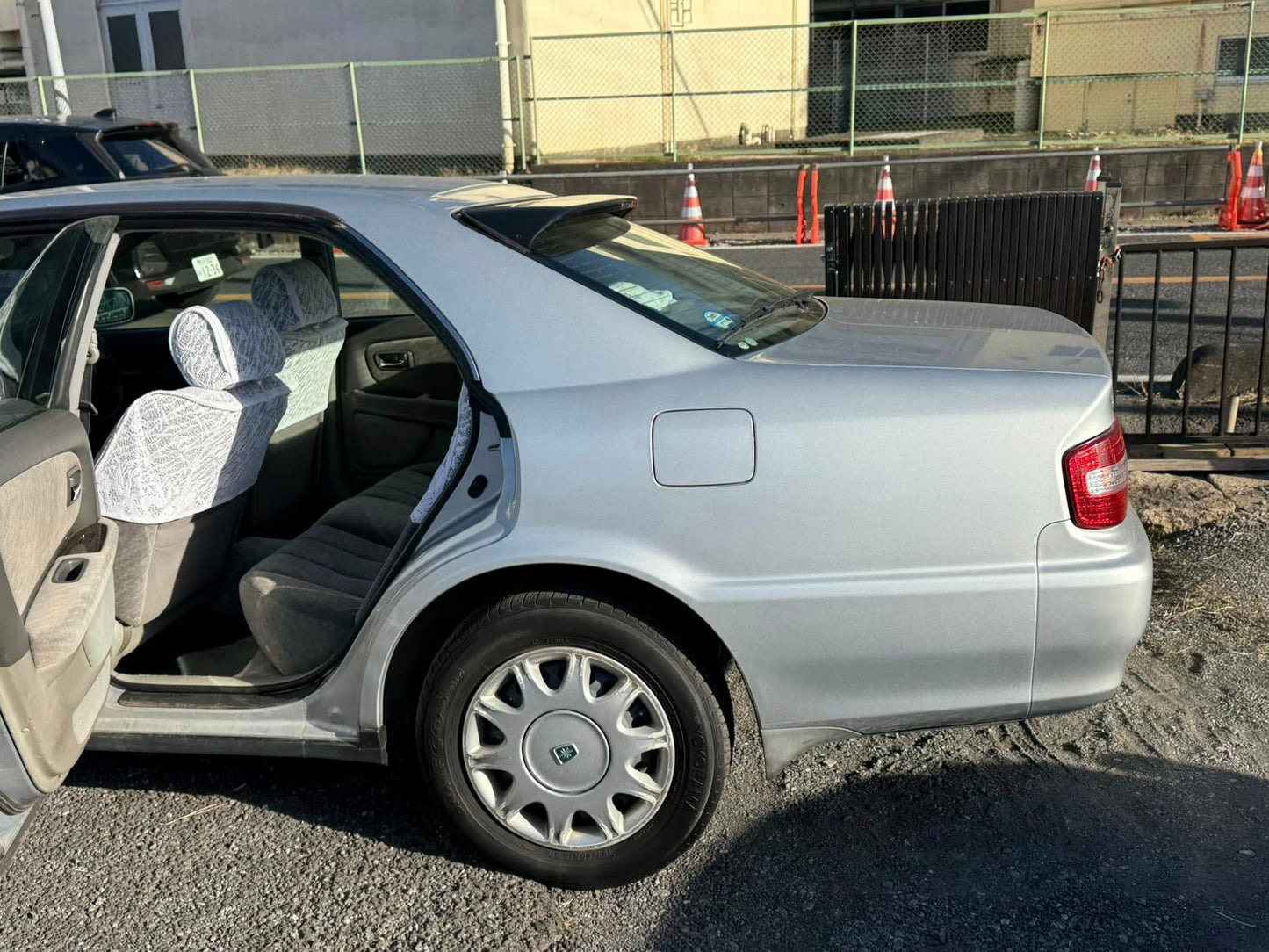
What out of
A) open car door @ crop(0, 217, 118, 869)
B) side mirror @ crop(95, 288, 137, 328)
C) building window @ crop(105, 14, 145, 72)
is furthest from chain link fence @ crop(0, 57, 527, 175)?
open car door @ crop(0, 217, 118, 869)

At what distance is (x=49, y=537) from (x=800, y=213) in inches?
517

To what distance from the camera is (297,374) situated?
3814 mm

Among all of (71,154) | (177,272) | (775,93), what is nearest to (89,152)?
(71,154)

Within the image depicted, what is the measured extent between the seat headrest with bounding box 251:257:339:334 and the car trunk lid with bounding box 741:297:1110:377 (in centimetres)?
166

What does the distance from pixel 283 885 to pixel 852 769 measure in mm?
1515

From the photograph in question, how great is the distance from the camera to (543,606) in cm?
273

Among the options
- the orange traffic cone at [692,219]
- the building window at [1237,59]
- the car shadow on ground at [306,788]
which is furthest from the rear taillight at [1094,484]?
the building window at [1237,59]

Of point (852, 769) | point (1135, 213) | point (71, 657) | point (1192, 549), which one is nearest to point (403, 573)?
point (71, 657)

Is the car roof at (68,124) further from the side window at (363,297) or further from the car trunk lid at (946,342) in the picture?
the car trunk lid at (946,342)

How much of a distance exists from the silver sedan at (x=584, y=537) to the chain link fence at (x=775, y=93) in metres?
14.3

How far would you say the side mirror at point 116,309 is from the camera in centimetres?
452

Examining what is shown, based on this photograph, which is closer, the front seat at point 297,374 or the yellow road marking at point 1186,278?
the front seat at point 297,374

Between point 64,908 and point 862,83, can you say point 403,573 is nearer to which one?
point 64,908

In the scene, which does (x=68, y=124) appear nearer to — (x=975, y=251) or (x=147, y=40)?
(x=975, y=251)
